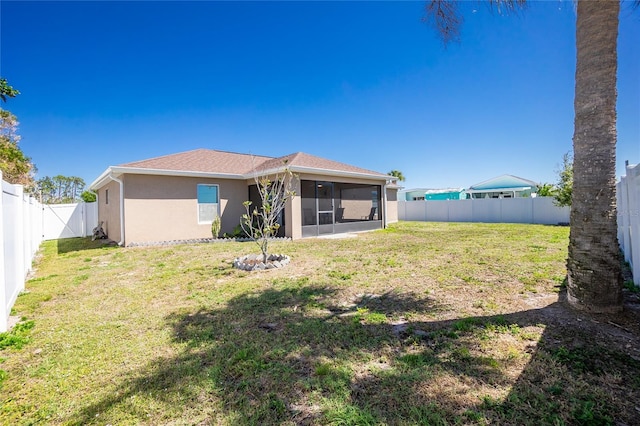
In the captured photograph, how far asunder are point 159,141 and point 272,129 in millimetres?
8385

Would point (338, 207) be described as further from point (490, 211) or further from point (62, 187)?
point (62, 187)

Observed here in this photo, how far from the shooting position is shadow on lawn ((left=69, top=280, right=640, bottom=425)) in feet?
6.84

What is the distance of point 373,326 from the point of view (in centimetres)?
365

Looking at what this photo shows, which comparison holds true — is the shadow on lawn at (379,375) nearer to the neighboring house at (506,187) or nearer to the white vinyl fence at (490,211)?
the white vinyl fence at (490,211)

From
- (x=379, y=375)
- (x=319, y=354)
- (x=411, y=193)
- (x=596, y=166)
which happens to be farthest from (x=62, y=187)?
(x=596, y=166)

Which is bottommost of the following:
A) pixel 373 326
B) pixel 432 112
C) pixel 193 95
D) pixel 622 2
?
pixel 373 326

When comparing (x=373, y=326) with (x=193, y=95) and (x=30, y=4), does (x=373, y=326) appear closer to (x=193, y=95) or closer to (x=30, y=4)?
(x=30, y=4)

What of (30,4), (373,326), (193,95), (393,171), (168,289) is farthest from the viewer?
(393,171)

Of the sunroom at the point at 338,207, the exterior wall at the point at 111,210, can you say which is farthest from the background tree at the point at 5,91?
the sunroom at the point at 338,207

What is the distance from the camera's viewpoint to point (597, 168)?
11.6 ft

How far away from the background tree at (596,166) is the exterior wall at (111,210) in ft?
46.9

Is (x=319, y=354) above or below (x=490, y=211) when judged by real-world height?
below

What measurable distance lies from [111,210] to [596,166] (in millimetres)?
16182

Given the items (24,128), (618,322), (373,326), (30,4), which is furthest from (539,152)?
(24,128)
